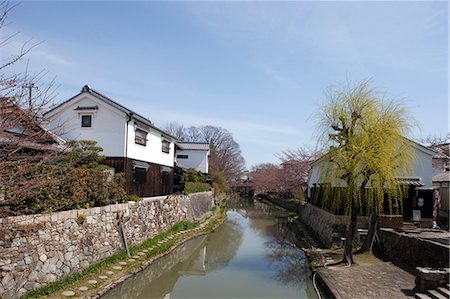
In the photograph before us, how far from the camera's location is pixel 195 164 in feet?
114

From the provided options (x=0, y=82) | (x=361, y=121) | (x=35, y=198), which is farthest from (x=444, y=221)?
(x=0, y=82)

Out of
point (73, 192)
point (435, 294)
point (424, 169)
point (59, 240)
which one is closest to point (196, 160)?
point (424, 169)

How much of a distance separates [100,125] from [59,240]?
7.93 m

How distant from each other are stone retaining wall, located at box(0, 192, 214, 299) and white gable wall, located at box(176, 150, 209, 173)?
20.0m

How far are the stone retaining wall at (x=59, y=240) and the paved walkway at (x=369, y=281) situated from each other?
22.8ft

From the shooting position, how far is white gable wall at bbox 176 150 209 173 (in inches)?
1367

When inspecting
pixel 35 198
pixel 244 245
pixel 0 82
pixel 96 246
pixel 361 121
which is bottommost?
pixel 244 245

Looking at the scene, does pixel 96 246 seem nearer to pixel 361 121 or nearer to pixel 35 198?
pixel 35 198

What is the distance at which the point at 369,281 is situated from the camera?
9.05 m

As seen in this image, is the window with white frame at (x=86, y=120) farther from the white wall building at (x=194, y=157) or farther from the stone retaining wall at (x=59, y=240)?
the white wall building at (x=194, y=157)

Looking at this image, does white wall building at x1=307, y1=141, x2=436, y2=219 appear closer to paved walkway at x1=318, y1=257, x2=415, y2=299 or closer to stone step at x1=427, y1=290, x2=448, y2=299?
paved walkway at x1=318, y1=257, x2=415, y2=299

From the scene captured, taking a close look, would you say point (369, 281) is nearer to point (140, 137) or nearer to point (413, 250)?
point (413, 250)

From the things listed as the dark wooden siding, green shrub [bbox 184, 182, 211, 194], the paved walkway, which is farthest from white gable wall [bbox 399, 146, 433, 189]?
green shrub [bbox 184, 182, 211, 194]

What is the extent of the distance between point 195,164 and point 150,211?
19599 mm
